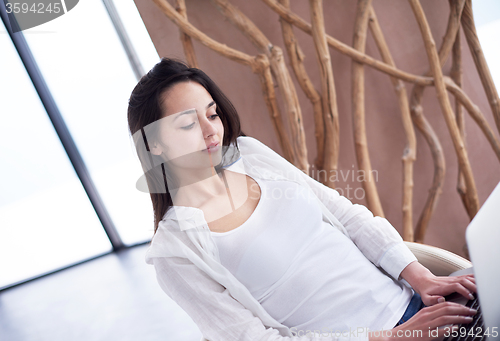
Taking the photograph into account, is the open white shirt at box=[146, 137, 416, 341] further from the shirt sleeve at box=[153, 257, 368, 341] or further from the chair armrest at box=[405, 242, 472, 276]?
the chair armrest at box=[405, 242, 472, 276]

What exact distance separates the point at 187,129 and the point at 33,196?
7.82 ft

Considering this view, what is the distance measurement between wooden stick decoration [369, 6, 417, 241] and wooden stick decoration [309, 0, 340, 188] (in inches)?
10.3

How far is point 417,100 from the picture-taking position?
4.90ft

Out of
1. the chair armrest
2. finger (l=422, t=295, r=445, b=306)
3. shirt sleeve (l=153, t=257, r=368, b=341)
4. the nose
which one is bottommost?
the chair armrest

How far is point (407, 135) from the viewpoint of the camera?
1.49 m

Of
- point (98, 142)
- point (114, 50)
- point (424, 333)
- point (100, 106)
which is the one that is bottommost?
point (424, 333)

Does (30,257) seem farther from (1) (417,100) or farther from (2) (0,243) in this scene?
(1) (417,100)

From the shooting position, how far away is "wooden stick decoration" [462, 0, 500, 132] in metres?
1.39

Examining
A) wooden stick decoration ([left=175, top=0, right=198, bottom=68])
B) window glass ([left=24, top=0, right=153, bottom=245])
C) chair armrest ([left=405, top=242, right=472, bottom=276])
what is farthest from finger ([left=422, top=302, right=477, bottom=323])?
window glass ([left=24, top=0, right=153, bottom=245])

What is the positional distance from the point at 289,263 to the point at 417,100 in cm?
117

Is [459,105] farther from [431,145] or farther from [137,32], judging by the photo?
[137,32]

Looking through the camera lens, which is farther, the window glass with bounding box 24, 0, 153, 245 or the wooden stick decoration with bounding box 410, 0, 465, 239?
the window glass with bounding box 24, 0, 153, 245

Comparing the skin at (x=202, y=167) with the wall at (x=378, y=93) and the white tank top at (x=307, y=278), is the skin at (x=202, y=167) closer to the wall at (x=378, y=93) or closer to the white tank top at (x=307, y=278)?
the white tank top at (x=307, y=278)

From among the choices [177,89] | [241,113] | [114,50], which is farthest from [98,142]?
[177,89]
